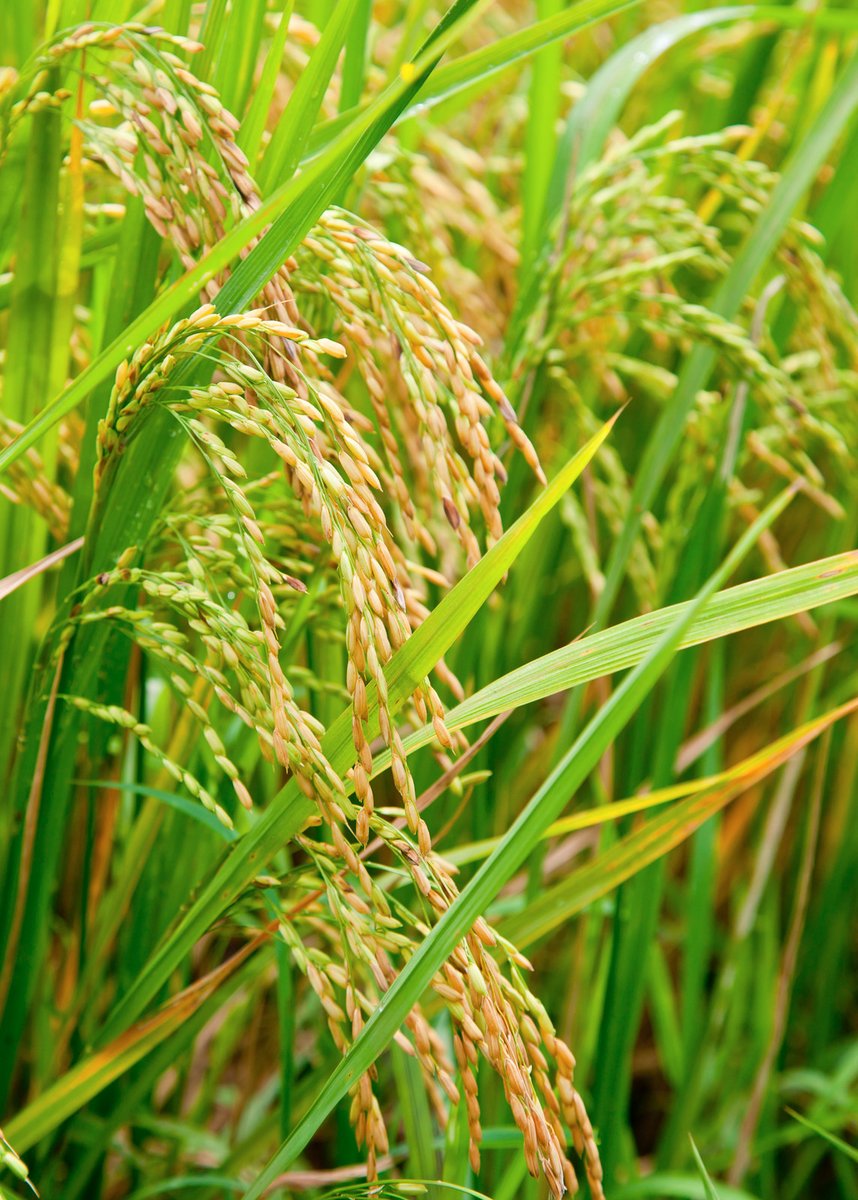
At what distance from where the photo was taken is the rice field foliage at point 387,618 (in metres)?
0.60

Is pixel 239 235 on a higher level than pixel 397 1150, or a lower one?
higher

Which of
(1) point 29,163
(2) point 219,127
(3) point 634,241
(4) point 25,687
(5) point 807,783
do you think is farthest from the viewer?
(5) point 807,783

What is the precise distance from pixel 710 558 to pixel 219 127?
2.20ft

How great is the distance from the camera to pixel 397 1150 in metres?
0.98

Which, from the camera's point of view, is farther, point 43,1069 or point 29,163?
point 43,1069

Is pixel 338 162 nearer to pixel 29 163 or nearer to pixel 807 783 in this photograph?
pixel 29 163

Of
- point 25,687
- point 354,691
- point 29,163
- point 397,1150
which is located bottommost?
point 397,1150

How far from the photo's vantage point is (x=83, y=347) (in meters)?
1.01

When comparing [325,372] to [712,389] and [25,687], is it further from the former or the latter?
Result: [712,389]

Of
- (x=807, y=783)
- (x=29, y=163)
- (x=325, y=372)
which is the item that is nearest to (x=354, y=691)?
(x=325, y=372)

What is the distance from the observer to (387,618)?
548 mm

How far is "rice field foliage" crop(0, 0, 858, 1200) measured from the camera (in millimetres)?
597

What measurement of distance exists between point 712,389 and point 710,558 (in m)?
0.61

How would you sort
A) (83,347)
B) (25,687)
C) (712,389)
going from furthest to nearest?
(712,389), (83,347), (25,687)
